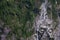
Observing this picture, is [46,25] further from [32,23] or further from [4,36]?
[4,36]

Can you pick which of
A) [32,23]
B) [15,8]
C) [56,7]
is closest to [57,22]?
[56,7]

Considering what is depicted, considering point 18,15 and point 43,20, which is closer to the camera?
point 18,15

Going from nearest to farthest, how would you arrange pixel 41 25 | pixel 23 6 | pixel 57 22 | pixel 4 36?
pixel 4 36 → pixel 23 6 → pixel 41 25 → pixel 57 22

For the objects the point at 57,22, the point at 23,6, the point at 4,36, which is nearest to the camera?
the point at 4,36

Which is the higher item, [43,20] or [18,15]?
[18,15]

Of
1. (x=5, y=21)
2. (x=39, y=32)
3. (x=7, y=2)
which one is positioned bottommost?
(x=39, y=32)

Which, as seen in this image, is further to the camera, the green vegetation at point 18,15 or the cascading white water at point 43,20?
the cascading white water at point 43,20

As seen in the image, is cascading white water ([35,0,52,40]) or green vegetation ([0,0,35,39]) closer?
green vegetation ([0,0,35,39])

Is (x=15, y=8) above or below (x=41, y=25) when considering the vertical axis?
above
